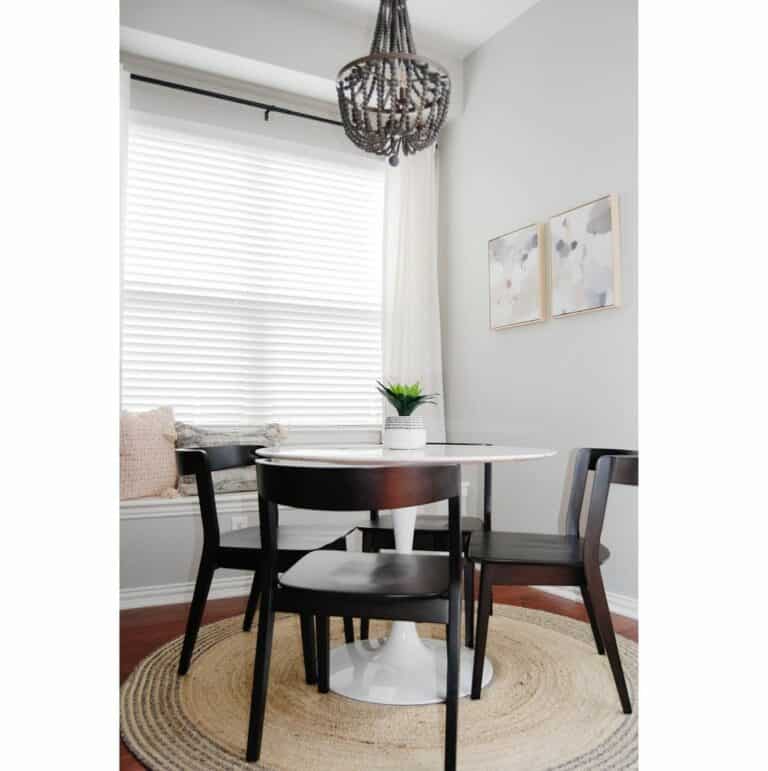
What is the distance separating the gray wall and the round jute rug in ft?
3.02

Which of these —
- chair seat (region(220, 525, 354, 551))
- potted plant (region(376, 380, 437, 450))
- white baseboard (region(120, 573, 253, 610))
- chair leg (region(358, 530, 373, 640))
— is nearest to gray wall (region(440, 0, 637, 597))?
potted plant (region(376, 380, 437, 450))

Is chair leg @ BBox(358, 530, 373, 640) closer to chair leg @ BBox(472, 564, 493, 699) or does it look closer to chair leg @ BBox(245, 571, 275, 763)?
chair leg @ BBox(472, 564, 493, 699)

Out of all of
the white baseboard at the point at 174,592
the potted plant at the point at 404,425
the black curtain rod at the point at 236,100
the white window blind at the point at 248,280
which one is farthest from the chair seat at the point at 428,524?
the black curtain rod at the point at 236,100

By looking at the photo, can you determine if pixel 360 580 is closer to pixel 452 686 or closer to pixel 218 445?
pixel 452 686

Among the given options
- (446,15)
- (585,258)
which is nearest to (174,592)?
(585,258)

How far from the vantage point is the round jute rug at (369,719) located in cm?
151

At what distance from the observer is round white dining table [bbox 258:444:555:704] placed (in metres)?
1.81

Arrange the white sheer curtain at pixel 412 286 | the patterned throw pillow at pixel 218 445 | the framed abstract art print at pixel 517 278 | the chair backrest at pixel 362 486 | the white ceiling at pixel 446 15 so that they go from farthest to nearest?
the white sheer curtain at pixel 412 286 < the white ceiling at pixel 446 15 < the framed abstract art print at pixel 517 278 < the patterned throw pillow at pixel 218 445 < the chair backrest at pixel 362 486

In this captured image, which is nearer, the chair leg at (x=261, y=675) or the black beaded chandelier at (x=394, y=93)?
the chair leg at (x=261, y=675)

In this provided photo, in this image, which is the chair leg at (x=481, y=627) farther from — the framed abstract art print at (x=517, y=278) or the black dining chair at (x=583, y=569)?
the framed abstract art print at (x=517, y=278)

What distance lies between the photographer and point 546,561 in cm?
182

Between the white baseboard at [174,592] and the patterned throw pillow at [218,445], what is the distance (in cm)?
43
